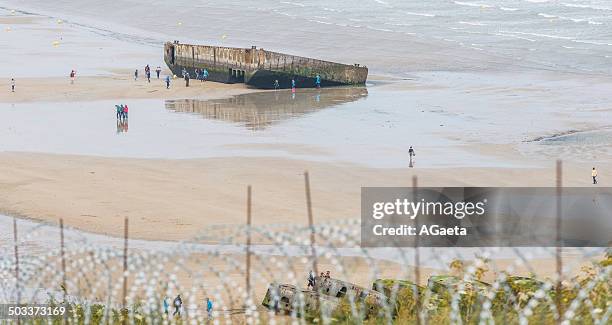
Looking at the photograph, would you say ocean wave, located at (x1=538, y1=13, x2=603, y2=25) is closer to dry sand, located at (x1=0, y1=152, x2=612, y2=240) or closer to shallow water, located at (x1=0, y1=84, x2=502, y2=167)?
shallow water, located at (x1=0, y1=84, x2=502, y2=167)

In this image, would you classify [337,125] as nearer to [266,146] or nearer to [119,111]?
[266,146]

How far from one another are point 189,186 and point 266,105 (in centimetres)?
1989

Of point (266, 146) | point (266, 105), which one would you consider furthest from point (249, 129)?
point (266, 105)

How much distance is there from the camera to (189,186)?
37406 millimetres

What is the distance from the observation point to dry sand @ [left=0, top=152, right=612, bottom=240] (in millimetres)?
33031

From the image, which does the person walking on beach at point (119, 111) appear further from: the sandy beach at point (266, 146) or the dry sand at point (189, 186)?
the dry sand at point (189, 186)

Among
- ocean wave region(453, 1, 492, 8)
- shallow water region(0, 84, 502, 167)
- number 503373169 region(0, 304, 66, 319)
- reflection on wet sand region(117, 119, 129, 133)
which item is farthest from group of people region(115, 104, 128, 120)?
ocean wave region(453, 1, 492, 8)

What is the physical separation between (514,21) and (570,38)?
1384cm

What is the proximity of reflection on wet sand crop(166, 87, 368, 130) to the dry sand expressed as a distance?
32.9ft

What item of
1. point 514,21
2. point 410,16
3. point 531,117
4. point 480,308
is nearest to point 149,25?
point 410,16

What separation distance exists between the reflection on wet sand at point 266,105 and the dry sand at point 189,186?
32.9 feet

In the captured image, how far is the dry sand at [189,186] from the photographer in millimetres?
33031

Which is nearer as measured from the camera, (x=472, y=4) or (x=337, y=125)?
(x=337, y=125)

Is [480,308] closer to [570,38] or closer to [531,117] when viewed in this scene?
[531,117]
